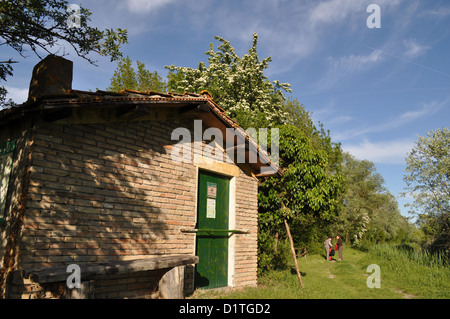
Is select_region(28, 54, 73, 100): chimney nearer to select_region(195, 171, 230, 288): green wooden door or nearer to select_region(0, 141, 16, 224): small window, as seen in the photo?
select_region(0, 141, 16, 224): small window

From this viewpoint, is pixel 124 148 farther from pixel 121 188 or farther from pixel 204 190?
pixel 204 190

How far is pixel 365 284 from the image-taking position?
1075cm

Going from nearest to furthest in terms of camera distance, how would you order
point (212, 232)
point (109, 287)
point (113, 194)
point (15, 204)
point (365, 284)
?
1. point (15, 204)
2. point (109, 287)
3. point (113, 194)
4. point (212, 232)
5. point (365, 284)

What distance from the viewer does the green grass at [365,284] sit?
24.0ft

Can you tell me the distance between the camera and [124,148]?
19.2ft

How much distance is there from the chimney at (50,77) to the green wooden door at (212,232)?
360 cm

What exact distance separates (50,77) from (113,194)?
8.53 feet

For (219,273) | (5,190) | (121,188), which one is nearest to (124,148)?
(121,188)

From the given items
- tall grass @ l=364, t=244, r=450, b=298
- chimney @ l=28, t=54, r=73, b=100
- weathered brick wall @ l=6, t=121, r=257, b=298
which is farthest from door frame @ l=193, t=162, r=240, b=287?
tall grass @ l=364, t=244, r=450, b=298

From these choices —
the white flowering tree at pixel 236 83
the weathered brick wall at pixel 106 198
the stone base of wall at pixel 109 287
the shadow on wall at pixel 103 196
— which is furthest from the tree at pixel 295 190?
the white flowering tree at pixel 236 83

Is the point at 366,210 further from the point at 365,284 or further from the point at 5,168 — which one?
the point at 5,168

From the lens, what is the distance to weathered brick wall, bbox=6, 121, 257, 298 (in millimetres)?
4582

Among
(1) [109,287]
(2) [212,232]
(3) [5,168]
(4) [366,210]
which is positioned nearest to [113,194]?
(1) [109,287]
